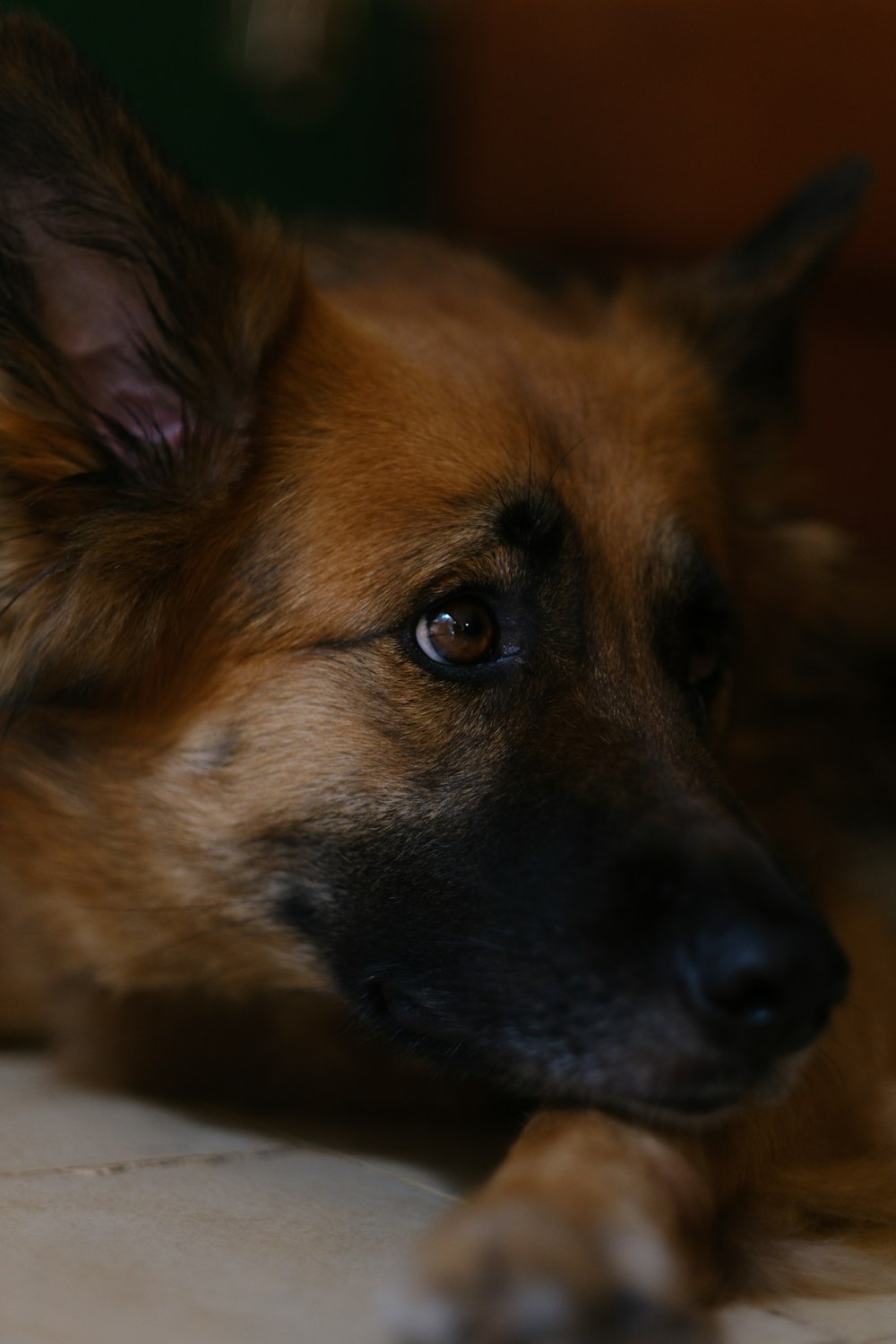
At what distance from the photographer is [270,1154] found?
1.56m

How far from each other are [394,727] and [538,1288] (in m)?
0.62

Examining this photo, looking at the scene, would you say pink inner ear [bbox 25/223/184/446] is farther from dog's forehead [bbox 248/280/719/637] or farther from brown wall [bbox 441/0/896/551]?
brown wall [bbox 441/0/896/551]

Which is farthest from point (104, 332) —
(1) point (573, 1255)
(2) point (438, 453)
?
(1) point (573, 1255)

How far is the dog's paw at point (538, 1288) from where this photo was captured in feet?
3.28

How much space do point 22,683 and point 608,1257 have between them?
0.89 metres

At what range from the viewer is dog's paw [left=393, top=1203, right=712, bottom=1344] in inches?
39.3

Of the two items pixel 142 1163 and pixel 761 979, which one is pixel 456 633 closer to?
pixel 761 979

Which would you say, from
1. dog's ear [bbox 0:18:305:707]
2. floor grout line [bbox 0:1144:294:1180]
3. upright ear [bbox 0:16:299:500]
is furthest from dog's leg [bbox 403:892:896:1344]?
upright ear [bbox 0:16:299:500]

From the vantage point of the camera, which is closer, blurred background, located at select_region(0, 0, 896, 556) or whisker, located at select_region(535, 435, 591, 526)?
whisker, located at select_region(535, 435, 591, 526)

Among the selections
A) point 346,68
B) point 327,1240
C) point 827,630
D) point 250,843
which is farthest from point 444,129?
point 327,1240

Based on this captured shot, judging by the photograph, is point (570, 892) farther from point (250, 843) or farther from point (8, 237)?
point (8, 237)

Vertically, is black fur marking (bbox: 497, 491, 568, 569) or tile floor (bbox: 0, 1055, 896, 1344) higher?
black fur marking (bbox: 497, 491, 568, 569)

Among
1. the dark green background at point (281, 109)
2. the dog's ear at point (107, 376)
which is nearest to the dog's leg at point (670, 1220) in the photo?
the dog's ear at point (107, 376)

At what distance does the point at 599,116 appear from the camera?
3609mm
